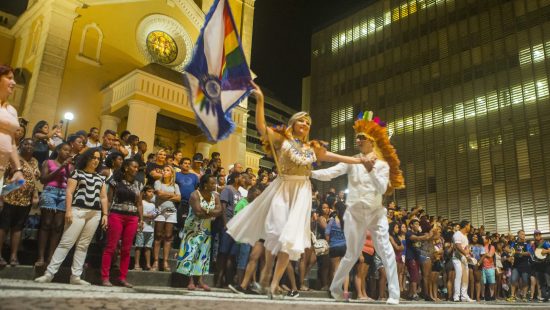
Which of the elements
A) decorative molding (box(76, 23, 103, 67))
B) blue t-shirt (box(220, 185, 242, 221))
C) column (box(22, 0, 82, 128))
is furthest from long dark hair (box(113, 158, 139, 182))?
decorative molding (box(76, 23, 103, 67))

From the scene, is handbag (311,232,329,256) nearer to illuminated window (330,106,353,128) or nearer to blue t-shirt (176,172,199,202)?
blue t-shirt (176,172,199,202)

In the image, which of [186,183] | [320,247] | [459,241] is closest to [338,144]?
[459,241]

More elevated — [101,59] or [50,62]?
[101,59]

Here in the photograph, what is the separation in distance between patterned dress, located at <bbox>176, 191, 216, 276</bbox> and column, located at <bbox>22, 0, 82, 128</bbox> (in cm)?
1144

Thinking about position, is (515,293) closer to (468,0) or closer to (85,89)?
(85,89)

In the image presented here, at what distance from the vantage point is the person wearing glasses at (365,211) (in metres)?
5.67

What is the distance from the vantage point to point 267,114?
223 feet

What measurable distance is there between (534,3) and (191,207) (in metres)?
35.0

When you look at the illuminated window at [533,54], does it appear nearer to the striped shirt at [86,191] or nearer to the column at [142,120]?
the column at [142,120]

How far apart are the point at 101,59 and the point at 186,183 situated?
11.2 metres

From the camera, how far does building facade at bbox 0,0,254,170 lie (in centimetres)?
1579

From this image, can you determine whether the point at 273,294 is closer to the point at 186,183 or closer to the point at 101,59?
the point at 186,183

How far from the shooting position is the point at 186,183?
333 inches

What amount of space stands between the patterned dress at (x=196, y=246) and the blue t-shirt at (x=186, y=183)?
1.75 m
